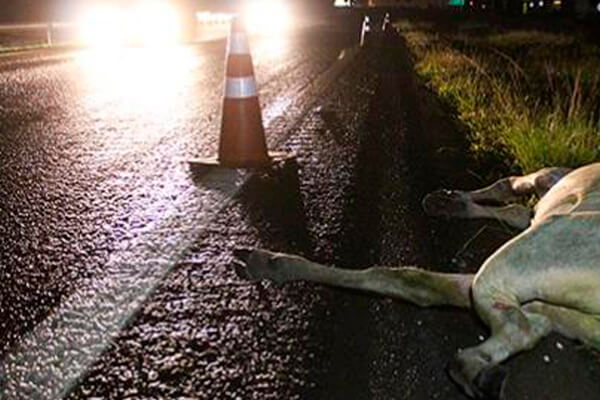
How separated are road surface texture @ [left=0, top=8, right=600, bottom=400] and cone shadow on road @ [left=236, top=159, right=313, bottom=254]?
0.02 m

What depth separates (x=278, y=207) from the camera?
492 cm

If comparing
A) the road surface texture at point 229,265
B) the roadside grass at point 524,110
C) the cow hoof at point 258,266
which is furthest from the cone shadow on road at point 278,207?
the roadside grass at point 524,110

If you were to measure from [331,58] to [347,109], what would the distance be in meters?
9.80

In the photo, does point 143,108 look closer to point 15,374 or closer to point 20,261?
point 20,261

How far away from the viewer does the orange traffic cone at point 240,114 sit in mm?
5980

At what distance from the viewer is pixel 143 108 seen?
9562 mm

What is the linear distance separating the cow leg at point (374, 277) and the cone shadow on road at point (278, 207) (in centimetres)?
46

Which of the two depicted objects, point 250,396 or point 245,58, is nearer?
point 250,396

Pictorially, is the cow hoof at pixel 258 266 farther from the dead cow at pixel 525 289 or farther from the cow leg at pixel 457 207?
the cow leg at pixel 457 207

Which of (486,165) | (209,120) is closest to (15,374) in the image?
(486,165)

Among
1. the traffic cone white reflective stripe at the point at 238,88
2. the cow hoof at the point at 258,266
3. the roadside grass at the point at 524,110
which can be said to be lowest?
the roadside grass at the point at 524,110

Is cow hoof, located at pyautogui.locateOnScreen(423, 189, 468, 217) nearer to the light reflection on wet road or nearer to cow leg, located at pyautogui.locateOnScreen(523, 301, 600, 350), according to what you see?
the light reflection on wet road

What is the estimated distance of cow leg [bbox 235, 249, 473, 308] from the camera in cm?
318

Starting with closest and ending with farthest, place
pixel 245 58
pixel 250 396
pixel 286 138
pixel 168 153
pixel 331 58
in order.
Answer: pixel 250 396
pixel 245 58
pixel 168 153
pixel 286 138
pixel 331 58
